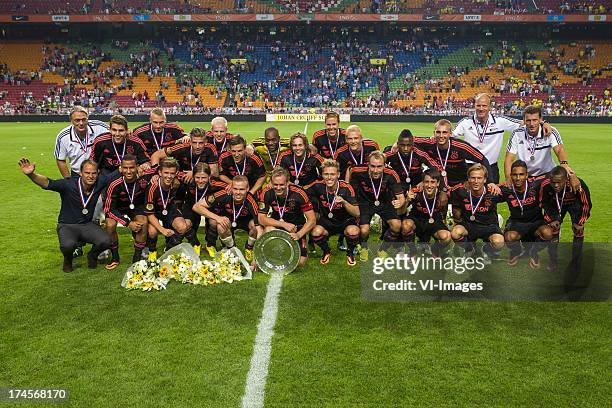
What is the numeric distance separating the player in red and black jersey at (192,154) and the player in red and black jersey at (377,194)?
199cm

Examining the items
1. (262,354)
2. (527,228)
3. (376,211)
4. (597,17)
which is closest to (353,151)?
(376,211)

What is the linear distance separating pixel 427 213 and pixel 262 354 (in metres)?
3.18

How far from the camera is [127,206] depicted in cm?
691

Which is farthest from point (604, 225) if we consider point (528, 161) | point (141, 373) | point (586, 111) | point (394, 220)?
point (586, 111)

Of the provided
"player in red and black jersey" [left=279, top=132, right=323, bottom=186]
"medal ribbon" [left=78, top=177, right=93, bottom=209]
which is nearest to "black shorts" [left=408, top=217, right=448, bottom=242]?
"player in red and black jersey" [left=279, top=132, right=323, bottom=186]

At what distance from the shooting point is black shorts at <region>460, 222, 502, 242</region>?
6.41 metres

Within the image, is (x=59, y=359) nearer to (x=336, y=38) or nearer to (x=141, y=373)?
(x=141, y=373)

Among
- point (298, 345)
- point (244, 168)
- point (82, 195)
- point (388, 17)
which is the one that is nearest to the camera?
point (298, 345)

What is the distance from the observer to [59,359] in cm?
418

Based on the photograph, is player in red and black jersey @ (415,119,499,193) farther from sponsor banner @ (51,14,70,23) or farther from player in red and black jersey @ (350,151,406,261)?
sponsor banner @ (51,14,70,23)

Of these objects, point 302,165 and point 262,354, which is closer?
point 262,354

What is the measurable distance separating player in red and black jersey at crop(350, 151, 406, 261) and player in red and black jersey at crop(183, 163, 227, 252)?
68.1 inches

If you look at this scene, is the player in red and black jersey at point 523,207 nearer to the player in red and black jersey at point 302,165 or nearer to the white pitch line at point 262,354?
the player in red and black jersey at point 302,165

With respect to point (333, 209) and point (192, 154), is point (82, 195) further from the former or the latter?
point (333, 209)
